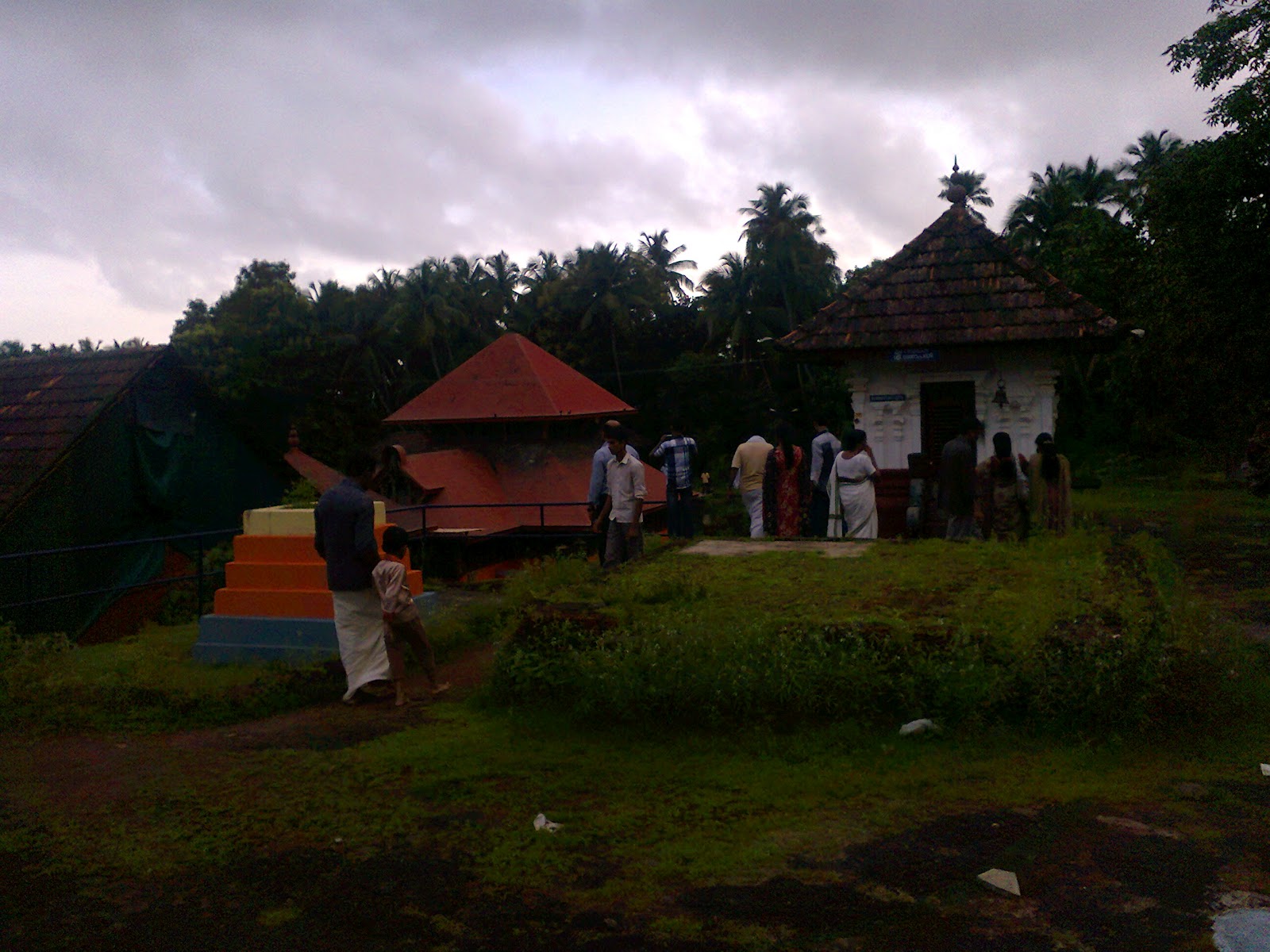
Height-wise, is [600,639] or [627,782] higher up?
[600,639]

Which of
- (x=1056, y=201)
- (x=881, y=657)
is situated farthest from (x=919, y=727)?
(x=1056, y=201)

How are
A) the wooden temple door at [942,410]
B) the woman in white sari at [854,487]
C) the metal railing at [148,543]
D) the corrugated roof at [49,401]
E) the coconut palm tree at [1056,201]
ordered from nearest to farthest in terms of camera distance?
the metal railing at [148,543] < the woman in white sari at [854,487] < the wooden temple door at [942,410] < the corrugated roof at [49,401] < the coconut palm tree at [1056,201]

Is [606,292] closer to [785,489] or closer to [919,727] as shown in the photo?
[785,489]

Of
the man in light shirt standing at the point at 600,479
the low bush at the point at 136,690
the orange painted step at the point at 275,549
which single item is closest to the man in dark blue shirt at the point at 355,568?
the low bush at the point at 136,690

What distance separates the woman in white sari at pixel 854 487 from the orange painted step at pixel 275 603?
4.89m

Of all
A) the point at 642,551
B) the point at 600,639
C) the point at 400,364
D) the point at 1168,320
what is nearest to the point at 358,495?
the point at 600,639

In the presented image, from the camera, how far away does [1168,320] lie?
1977cm

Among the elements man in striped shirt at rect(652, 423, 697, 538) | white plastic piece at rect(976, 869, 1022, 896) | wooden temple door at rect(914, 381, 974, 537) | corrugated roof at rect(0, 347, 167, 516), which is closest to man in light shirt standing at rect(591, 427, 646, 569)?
→ man in striped shirt at rect(652, 423, 697, 538)

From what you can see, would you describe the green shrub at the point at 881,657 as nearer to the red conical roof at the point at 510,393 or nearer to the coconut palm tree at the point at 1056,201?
the red conical roof at the point at 510,393

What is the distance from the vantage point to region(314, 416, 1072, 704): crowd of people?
737cm

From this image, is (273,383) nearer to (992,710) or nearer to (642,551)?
(642,551)

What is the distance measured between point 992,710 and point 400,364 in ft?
195

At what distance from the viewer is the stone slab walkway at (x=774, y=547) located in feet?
29.6

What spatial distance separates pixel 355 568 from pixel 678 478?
554 centimetres
